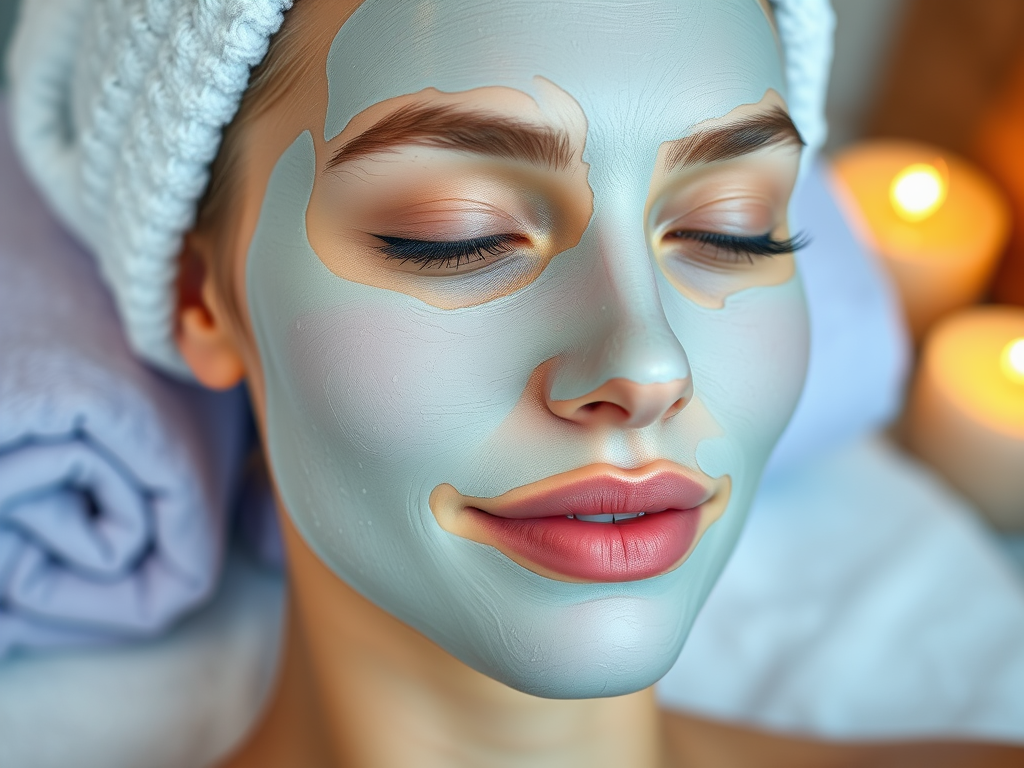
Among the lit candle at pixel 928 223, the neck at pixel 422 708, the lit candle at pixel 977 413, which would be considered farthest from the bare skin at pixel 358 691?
the lit candle at pixel 928 223

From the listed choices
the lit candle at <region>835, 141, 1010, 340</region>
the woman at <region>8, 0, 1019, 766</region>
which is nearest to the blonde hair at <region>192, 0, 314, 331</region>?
the woman at <region>8, 0, 1019, 766</region>

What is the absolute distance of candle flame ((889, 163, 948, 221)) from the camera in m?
1.41

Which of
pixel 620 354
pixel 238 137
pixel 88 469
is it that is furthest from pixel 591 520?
pixel 88 469

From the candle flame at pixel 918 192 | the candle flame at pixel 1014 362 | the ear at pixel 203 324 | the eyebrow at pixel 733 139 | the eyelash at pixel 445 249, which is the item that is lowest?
the candle flame at pixel 1014 362

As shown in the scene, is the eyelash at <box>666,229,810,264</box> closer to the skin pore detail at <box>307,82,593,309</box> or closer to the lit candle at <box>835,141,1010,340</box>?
the skin pore detail at <box>307,82,593,309</box>

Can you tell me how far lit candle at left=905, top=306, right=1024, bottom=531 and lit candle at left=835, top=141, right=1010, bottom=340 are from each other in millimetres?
86

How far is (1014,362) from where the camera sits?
1286 millimetres

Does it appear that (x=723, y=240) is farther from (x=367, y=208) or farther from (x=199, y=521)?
(x=199, y=521)

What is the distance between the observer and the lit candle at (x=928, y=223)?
1.39 metres

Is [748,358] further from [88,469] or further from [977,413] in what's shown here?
[977,413]

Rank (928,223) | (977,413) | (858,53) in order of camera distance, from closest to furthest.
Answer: (977,413)
(928,223)
(858,53)

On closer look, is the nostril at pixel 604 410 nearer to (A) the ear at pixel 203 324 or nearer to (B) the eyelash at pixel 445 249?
(B) the eyelash at pixel 445 249

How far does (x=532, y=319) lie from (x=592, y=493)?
0.11 metres

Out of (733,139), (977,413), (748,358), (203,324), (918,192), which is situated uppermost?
(733,139)
